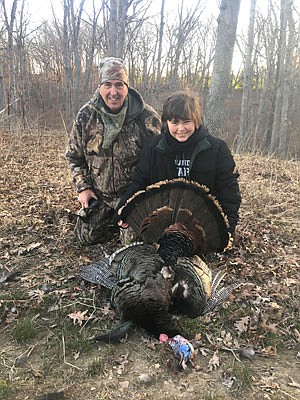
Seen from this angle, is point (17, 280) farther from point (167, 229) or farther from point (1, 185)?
point (1, 185)

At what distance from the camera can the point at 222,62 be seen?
5.71 m

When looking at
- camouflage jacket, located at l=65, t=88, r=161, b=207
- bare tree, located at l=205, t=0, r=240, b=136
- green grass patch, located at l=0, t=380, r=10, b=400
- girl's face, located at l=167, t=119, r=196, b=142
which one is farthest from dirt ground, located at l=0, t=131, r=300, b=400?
bare tree, located at l=205, t=0, r=240, b=136

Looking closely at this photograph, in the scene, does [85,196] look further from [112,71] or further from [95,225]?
[112,71]

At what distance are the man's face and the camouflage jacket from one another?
12cm

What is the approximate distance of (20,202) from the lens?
4.84 meters

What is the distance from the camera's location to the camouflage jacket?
3.49 metres

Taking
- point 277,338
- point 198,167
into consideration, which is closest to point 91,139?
point 198,167

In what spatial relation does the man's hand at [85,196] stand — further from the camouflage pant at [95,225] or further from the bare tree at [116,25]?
the bare tree at [116,25]

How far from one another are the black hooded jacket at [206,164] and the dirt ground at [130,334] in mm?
752

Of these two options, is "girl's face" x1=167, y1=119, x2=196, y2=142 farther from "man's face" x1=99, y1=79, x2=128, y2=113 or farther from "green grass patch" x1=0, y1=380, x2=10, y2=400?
"green grass patch" x1=0, y1=380, x2=10, y2=400

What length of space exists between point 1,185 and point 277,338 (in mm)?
4411

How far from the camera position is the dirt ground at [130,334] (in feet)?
7.01

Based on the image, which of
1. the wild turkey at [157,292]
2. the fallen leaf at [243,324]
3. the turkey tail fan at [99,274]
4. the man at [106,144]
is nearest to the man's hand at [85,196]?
the man at [106,144]

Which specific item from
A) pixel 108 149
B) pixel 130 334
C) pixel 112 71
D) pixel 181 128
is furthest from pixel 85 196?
pixel 130 334
